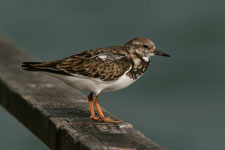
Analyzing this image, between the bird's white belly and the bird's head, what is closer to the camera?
the bird's white belly

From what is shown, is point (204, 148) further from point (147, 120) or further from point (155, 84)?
point (155, 84)

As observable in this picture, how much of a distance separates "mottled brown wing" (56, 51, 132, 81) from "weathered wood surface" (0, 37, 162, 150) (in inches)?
11.3

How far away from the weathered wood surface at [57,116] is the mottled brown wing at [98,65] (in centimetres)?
29

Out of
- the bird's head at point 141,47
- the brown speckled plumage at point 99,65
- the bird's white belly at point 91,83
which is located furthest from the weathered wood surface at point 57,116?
the bird's head at point 141,47

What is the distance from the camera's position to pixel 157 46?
17.6 m

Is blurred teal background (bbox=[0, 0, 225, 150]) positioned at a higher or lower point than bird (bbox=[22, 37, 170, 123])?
higher

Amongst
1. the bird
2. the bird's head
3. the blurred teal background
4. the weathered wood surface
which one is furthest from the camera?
the blurred teal background

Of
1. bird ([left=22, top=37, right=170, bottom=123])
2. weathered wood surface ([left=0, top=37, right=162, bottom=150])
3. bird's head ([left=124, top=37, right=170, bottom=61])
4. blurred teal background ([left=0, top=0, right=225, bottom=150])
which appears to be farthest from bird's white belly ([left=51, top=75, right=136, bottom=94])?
blurred teal background ([left=0, top=0, right=225, bottom=150])

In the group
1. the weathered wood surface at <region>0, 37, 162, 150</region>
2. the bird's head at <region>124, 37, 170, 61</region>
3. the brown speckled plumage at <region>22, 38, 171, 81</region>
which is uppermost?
the bird's head at <region>124, 37, 170, 61</region>

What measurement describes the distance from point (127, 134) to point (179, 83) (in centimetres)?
1248

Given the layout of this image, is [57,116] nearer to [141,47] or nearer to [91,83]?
[91,83]

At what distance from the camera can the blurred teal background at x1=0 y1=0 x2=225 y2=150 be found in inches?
543

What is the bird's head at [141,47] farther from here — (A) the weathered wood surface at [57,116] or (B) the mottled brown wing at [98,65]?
(A) the weathered wood surface at [57,116]

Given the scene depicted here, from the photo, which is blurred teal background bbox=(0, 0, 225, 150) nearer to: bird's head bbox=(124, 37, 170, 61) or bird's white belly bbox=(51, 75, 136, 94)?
bird's head bbox=(124, 37, 170, 61)
